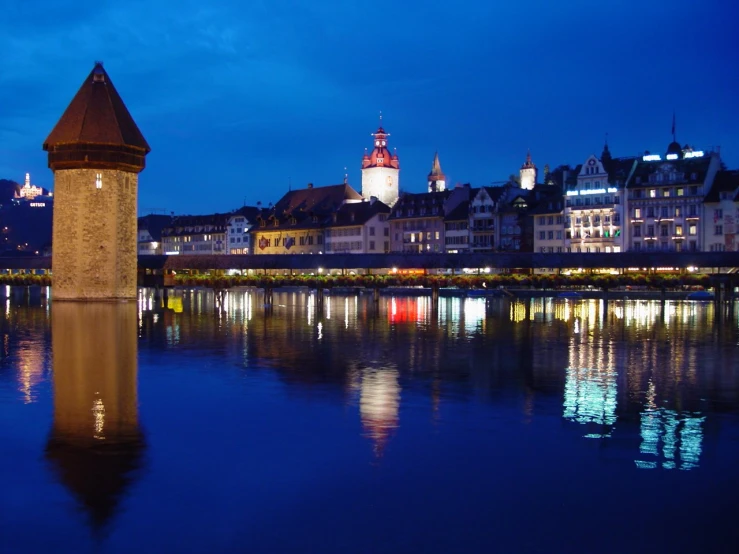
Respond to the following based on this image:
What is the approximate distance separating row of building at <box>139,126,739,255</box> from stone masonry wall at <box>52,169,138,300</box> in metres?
→ 38.3

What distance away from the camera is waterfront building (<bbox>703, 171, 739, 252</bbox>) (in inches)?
2414

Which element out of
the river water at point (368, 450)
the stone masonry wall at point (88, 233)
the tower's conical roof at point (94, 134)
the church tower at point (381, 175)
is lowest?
the river water at point (368, 450)

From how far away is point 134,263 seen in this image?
45281mm

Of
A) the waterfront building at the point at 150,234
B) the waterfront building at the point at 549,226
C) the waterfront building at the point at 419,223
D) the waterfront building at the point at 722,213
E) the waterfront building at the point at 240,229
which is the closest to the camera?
the waterfront building at the point at 722,213

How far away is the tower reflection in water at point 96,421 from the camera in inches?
336

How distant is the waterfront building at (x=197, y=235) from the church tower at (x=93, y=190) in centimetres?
5846

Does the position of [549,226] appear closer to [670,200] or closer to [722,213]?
[670,200]

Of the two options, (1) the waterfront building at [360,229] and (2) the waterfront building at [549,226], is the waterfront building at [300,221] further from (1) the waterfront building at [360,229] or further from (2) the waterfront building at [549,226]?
(2) the waterfront building at [549,226]

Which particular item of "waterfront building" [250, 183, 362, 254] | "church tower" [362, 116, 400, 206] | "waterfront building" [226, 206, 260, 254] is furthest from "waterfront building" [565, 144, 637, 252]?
"waterfront building" [226, 206, 260, 254]

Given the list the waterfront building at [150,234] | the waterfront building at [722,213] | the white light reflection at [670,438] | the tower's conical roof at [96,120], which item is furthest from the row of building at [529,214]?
the white light reflection at [670,438]

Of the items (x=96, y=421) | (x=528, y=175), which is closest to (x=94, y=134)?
(x=96, y=421)

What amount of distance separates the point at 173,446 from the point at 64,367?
775cm

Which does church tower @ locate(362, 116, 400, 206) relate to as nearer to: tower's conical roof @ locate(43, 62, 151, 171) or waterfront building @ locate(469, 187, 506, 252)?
waterfront building @ locate(469, 187, 506, 252)

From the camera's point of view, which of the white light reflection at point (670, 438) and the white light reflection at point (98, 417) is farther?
the white light reflection at point (98, 417)
